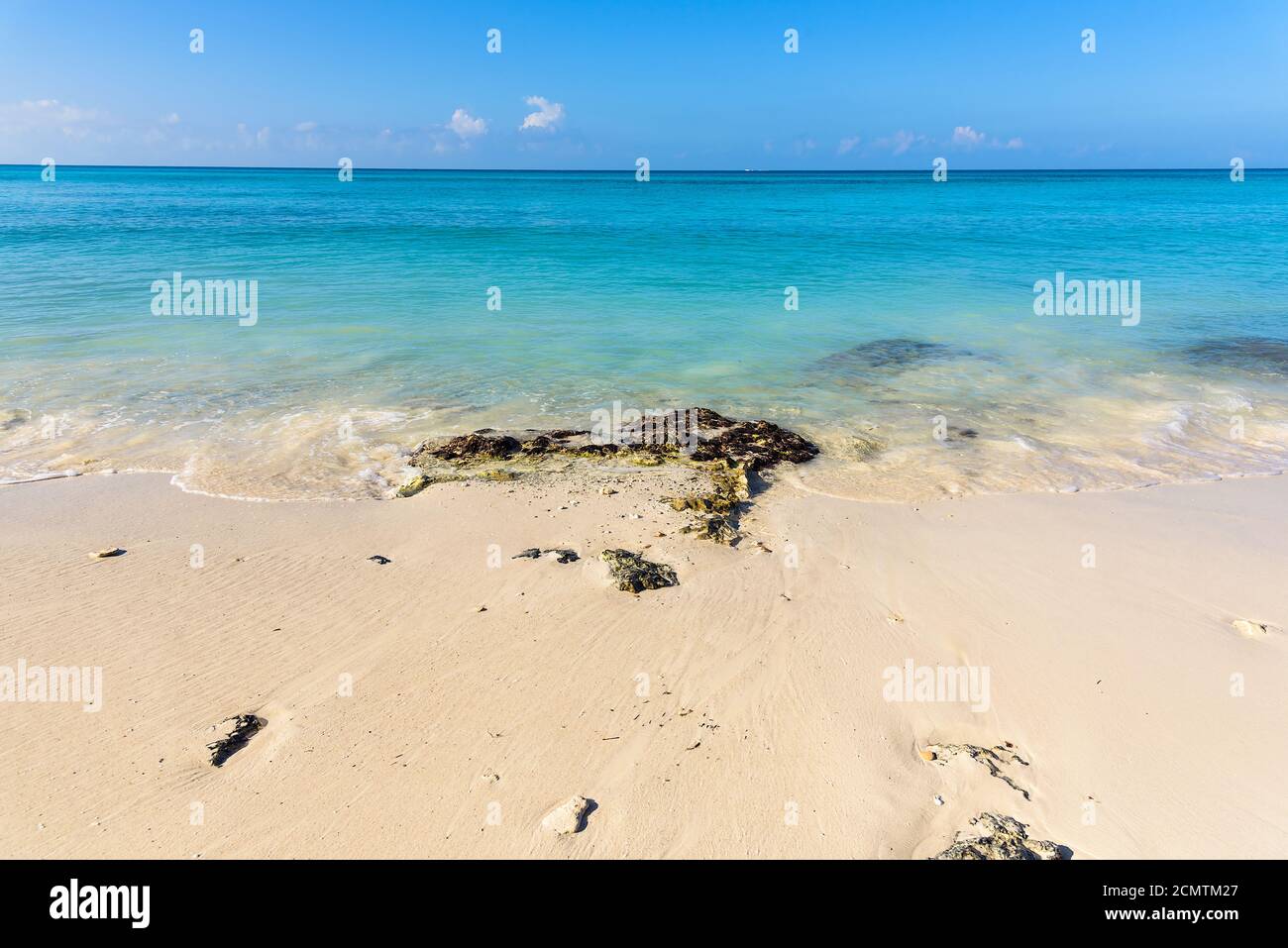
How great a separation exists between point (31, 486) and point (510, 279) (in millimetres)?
16923

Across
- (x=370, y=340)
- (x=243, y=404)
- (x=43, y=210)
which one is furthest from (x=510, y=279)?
(x=43, y=210)

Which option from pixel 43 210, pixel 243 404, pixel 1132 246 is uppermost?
pixel 43 210

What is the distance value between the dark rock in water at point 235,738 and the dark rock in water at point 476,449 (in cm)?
497

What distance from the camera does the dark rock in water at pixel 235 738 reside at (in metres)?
4.80

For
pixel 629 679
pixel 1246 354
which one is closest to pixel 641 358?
pixel 629 679

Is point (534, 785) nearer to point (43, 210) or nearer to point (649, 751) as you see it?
point (649, 751)

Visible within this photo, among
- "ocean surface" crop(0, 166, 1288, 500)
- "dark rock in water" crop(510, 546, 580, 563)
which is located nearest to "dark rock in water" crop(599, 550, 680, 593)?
"dark rock in water" crop(510, 546, 580, 563)

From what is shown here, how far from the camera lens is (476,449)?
9.89 m

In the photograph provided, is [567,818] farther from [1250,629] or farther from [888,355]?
[888,355]

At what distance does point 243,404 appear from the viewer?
11.8 meters

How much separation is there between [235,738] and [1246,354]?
68.3 feet

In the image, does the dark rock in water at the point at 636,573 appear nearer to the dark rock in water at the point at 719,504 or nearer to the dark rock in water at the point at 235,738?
the dark rock in water at the point at 719,504

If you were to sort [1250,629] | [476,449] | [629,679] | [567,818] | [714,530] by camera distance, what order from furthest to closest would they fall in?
[476,449]
[714,530]
[1250,629]
[629,679]
[567,818]

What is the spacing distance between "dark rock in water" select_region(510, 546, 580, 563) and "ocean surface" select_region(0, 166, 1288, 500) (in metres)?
2.74
